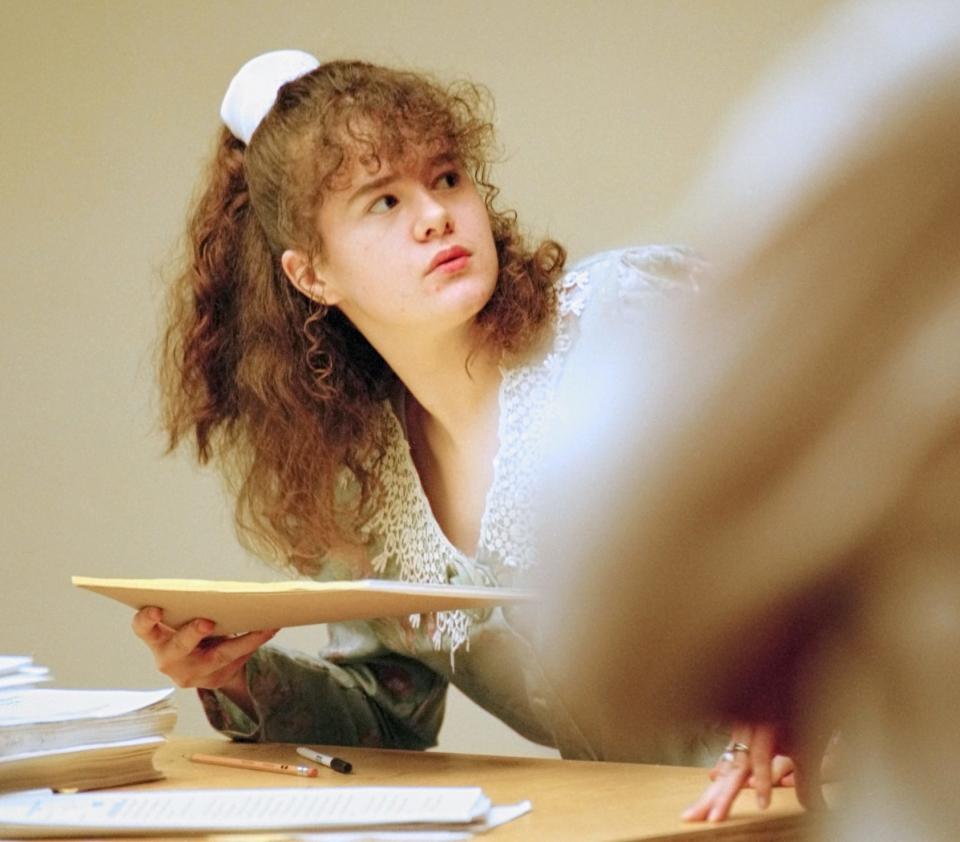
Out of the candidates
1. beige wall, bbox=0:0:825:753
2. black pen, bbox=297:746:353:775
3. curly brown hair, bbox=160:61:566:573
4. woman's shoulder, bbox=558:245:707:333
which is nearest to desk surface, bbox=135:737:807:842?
black pen, bbox=297:746:353:775

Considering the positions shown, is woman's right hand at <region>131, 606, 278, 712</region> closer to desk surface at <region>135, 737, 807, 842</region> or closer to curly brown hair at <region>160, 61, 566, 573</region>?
desk surface at <region>135, 737, 807, 842</region>

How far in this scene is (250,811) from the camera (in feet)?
2.97

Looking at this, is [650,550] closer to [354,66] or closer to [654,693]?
[654,693]

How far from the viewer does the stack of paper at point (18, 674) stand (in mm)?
1257

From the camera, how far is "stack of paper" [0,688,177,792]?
3.52ft

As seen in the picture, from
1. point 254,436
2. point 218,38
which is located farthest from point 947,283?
point 218,38

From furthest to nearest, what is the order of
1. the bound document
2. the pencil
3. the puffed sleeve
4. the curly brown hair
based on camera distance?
the curly brown hair → the puffed sleeve → the pencil → the bound document

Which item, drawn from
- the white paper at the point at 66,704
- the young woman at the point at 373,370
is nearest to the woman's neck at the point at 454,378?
the young woman at the point at 373,370

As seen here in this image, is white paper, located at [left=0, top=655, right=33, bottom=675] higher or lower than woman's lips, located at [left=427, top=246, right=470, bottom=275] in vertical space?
lower

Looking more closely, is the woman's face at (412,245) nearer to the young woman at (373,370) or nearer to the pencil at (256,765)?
the young woman at (373,370)

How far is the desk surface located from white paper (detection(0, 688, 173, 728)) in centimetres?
7

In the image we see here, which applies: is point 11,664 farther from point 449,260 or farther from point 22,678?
point 449,260

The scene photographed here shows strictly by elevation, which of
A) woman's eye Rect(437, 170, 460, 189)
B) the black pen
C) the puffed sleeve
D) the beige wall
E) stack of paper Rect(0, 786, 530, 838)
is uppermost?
the beige wall

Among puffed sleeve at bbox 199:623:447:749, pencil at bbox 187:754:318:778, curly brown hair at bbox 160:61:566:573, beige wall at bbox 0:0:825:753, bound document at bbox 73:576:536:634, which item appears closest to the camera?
bound document at bbox 73:576:536:634
